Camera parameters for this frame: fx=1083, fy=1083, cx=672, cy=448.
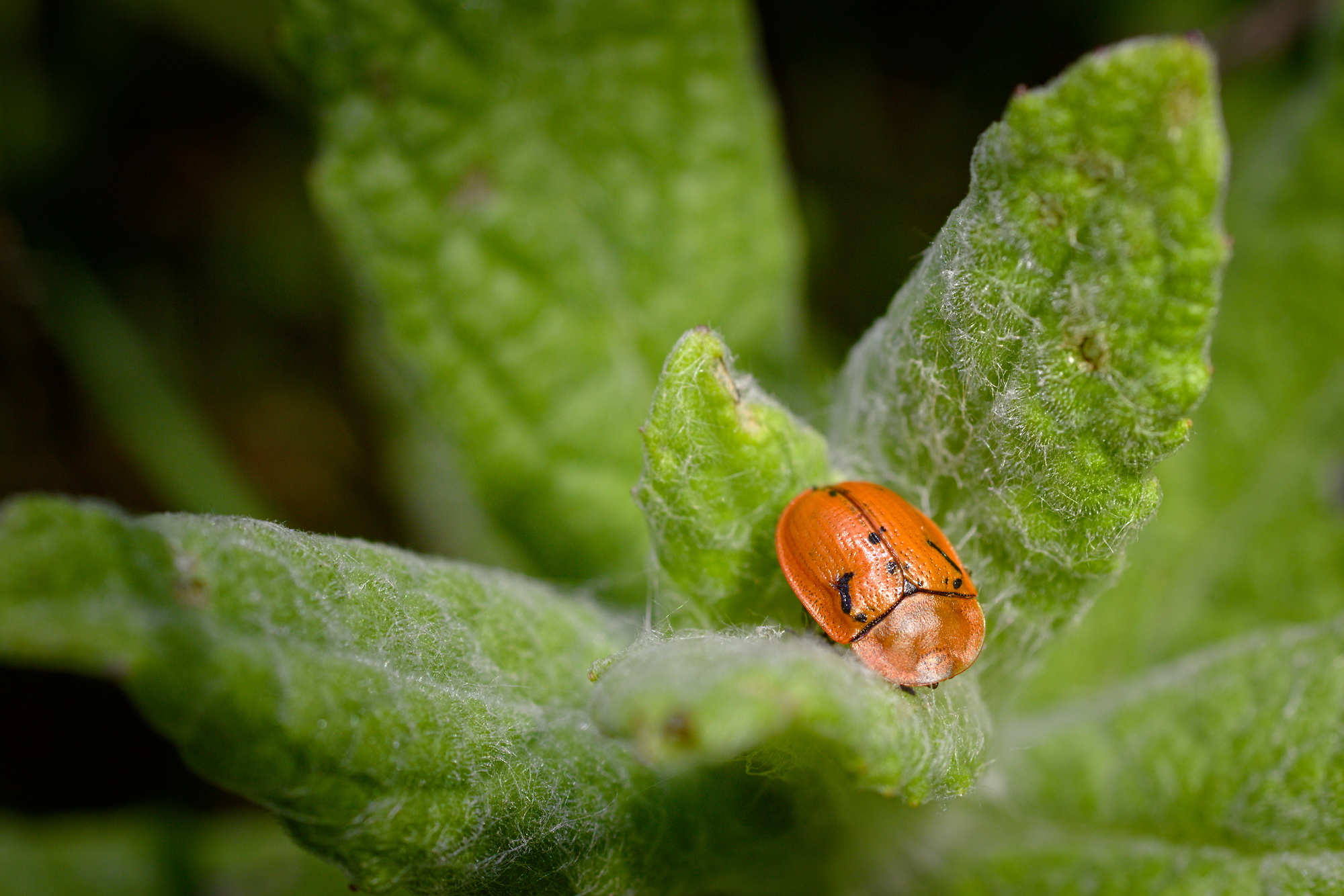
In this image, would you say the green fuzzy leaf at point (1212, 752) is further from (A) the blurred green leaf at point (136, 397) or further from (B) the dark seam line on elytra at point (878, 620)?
(A) the blurred green leaf at point (136, 397)

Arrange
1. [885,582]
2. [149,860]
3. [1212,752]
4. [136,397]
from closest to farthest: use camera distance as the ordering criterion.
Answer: [885,582], [1212,752], [149,860], [136,397]

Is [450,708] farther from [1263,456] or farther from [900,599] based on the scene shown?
[1263,456]

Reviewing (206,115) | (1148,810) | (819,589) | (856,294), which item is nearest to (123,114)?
(206,115)

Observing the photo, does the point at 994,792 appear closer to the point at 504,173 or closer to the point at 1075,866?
the point at 1075,866

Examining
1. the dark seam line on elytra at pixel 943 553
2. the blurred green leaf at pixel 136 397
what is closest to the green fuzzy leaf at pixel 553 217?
the dark seam line on elytra at pixel 943 553

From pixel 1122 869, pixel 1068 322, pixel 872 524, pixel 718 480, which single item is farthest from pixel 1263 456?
pixel 718 480

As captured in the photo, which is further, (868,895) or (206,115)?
(206,115)
